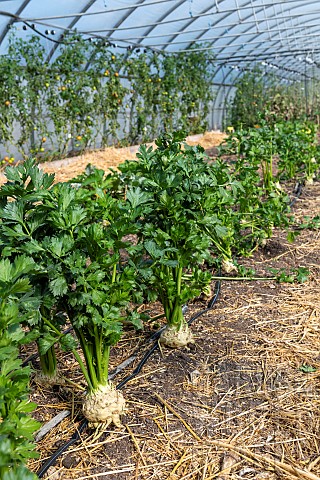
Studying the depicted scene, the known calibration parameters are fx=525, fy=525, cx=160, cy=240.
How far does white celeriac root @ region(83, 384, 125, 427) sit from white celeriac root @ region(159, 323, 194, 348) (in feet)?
1.69

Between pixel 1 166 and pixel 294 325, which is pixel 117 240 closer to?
pixel 294 325

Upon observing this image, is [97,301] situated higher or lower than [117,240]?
lower

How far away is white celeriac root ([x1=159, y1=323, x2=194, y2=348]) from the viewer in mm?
2359

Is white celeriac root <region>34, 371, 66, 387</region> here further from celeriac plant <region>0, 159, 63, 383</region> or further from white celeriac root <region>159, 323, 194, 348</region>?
white celeriac root <region>159, 323, 194, 348</region>

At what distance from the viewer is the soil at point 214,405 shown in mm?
1714

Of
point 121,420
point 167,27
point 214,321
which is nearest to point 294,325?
point 214,321

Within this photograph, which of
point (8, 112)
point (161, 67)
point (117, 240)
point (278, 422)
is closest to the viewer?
point (117, 240)

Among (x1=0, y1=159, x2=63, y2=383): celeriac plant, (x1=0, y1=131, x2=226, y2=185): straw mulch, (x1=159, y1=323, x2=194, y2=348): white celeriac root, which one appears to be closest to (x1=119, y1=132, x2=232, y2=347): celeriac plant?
(x1=159, y1=323, x2=194, y2=348): white celeriac root

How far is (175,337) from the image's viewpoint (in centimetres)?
236

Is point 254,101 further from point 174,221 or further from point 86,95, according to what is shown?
point 174,221

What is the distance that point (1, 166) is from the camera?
7012mm

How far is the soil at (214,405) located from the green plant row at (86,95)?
4929 mm

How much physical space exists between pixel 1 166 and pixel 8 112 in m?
1.05

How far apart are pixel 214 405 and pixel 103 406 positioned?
1.46ft
